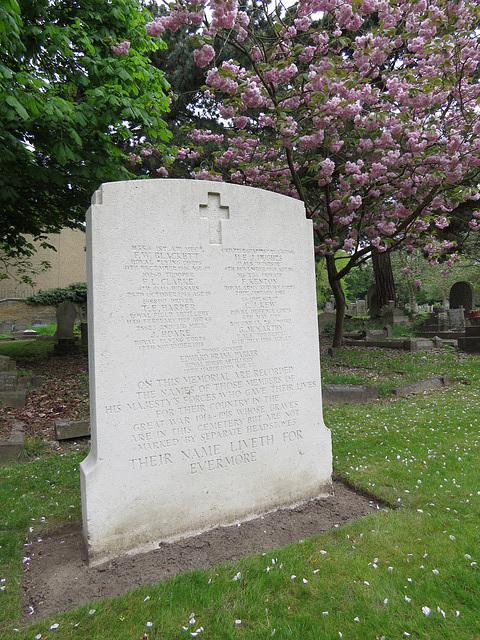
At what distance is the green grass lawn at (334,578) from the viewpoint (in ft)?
Result: 6.47

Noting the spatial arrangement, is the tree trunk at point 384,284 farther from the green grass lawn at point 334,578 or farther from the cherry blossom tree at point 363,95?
the green grass lawn at point 334,578

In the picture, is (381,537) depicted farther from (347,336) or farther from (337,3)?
(347,336)

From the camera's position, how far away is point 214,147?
33.3ft

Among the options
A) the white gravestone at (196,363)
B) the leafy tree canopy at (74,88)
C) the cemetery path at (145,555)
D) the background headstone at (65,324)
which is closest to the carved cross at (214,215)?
the white gravestone at (196,363)

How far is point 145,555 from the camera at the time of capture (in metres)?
2.65

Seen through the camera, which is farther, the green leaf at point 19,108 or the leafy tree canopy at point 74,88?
the leafy tree canopy at point 74,88

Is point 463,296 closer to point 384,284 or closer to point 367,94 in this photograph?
point 384,284

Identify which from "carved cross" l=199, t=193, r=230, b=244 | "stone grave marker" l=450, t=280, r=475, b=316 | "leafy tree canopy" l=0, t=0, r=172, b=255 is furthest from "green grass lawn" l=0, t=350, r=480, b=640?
"stone grave marker" l=450, t=280, r=475, b=316

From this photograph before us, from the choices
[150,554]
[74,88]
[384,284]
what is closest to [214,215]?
[150,554]

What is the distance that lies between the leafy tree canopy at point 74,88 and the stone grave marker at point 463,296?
1606cm

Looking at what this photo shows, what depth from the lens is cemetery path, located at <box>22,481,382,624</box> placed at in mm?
2293

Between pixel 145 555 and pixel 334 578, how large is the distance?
1262 mm

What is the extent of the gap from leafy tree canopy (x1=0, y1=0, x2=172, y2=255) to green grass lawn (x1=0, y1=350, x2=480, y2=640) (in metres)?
4.45

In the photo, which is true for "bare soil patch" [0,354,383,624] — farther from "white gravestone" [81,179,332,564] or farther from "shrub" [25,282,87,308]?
"shrub" [25,282,87,308]
